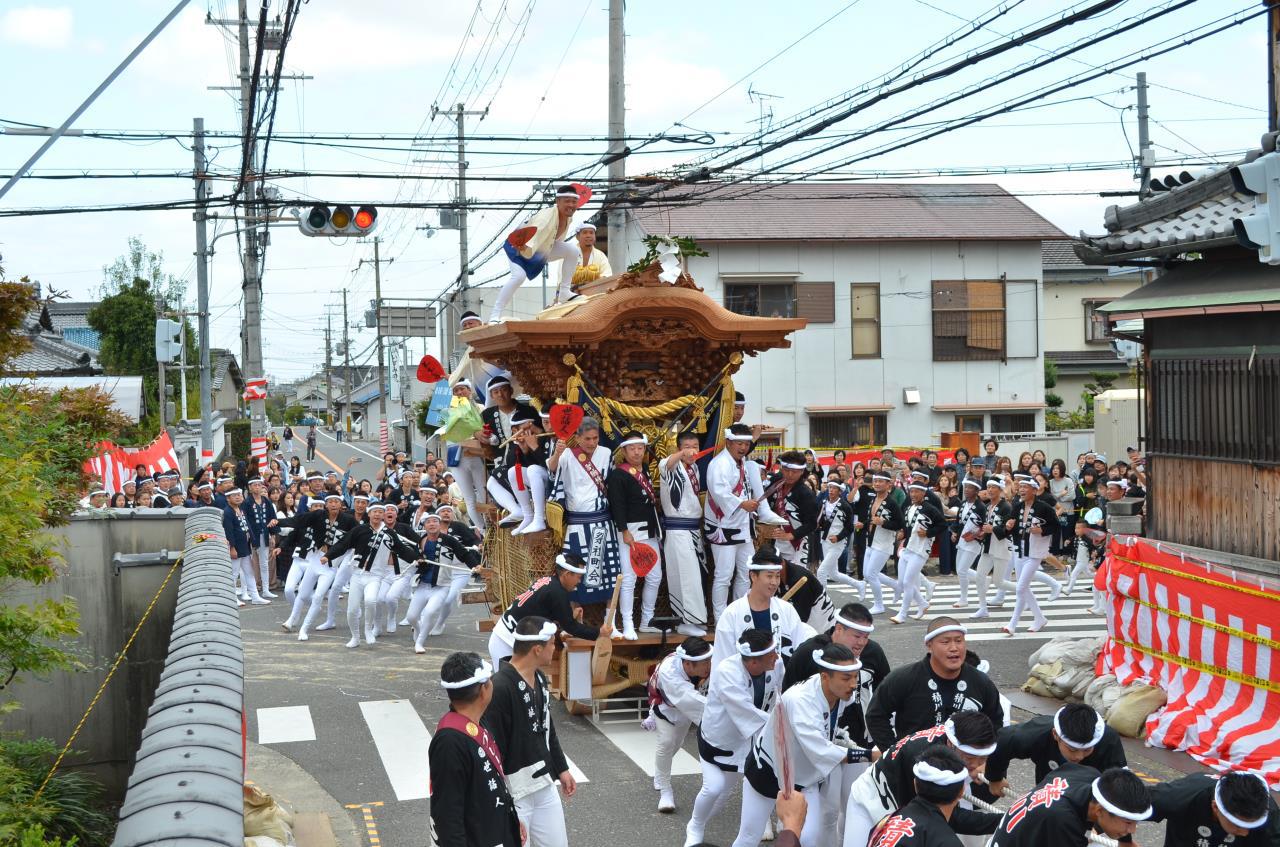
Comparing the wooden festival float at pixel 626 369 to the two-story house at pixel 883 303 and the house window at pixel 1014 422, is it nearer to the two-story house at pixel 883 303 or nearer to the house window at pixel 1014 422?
the two-story house at pixel 883 303

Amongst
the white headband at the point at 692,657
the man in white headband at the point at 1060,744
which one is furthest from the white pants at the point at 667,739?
the man in white headband at the point at 1060,744

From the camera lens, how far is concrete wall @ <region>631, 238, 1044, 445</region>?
30984mm

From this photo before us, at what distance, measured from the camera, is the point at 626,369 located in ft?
38.6

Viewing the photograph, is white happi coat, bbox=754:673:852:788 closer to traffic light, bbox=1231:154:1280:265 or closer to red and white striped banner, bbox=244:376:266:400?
traffic light, bbox=1231:154:1280:265

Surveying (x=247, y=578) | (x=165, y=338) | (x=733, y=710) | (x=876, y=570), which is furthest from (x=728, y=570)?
(x=165, y=338)

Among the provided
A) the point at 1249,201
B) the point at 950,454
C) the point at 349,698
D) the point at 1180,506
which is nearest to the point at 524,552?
the point at 349,698

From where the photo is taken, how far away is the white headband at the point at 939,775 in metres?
5.09

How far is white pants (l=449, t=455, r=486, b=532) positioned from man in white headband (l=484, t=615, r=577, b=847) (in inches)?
290

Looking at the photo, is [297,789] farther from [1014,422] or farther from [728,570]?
[1014,422]

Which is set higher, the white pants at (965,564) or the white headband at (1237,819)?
the white headband at (1237,819)

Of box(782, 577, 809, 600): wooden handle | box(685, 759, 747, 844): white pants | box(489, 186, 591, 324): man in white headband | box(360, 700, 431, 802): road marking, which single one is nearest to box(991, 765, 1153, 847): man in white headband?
box(685, 759, 747, 844): white pants

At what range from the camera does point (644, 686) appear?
11547 mm

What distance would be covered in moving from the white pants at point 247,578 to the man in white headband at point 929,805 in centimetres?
1495

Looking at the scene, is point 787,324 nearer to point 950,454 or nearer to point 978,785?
point 978,785
